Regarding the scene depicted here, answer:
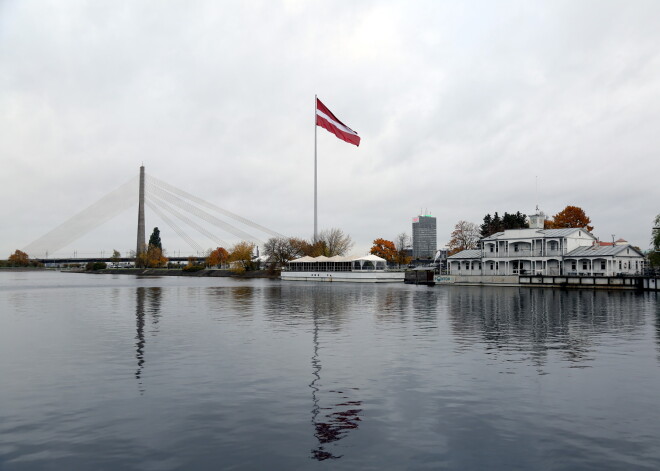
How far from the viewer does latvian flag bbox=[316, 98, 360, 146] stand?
3098 inches

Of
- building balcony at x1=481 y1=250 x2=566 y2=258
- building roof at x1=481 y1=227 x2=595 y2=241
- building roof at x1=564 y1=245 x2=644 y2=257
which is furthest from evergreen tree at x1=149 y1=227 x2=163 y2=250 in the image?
building roof at x1=564 y1=245 x2=644 y2=257

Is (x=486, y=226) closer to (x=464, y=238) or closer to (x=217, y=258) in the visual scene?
(x=464, y=238)

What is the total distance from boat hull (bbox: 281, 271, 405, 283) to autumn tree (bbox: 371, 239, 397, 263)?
108 feet

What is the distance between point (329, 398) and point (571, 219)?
110m

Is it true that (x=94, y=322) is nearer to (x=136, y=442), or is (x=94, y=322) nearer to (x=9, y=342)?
(x=9, y=342)

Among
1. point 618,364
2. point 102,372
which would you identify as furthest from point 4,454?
point 618,364

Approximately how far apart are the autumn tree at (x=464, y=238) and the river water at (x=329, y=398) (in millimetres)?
96431

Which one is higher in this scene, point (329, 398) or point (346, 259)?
point (346, 259)

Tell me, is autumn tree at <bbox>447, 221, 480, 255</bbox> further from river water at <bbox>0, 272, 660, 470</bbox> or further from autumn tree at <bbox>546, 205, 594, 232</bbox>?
river water at <bbox>0, 272, 660, 470</bbox>

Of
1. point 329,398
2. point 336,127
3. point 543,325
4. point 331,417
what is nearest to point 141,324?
point 329,398

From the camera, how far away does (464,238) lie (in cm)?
12562

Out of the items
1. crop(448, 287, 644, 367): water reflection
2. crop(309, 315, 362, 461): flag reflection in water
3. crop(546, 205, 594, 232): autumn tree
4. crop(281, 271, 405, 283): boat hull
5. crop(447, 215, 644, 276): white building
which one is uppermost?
crop(546, 205, 594, 232): autumn tree

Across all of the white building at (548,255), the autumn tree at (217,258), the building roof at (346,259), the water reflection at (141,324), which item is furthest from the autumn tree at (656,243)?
the autumn tree at (217,258)

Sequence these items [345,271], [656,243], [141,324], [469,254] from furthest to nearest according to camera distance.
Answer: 1. [345,271]
2. [469,254]
3. [656,243]
4. [141,324]
